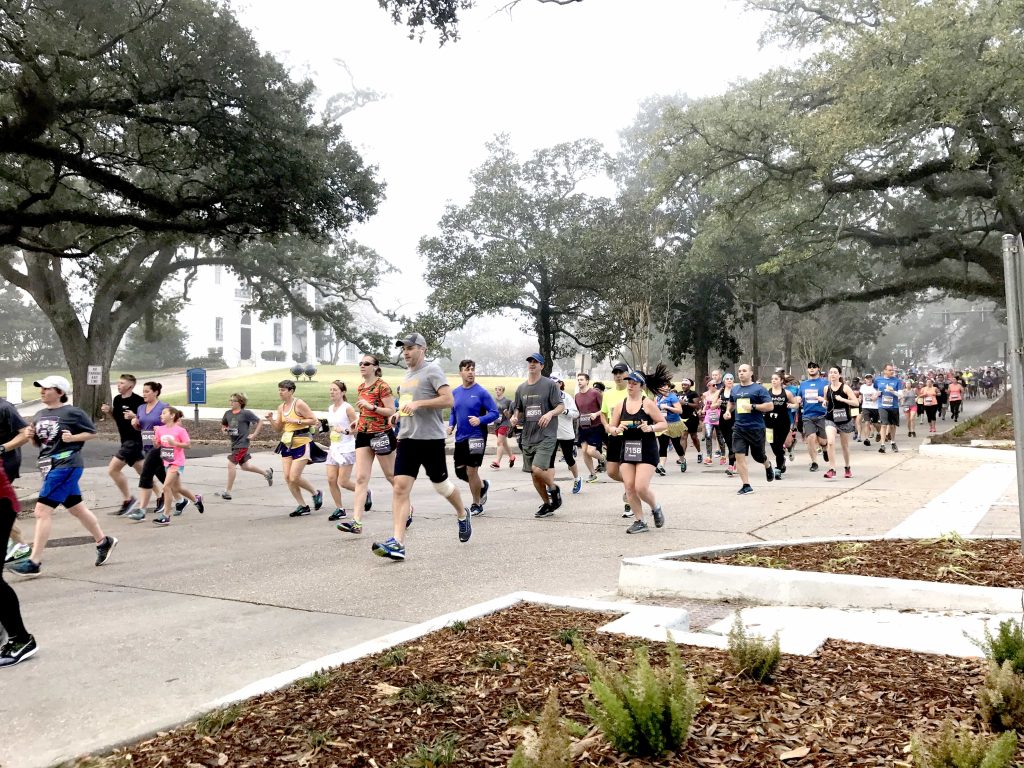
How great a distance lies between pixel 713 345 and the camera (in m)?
40.8

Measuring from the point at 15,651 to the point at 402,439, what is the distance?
12.6 ft

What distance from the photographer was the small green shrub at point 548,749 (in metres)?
2.63

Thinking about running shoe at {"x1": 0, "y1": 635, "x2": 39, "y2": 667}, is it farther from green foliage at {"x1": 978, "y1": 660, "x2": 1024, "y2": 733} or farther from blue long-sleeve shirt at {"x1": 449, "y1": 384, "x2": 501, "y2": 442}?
blue long-sleeve shirt at {"x1": 449, "y1": 384, "x2": 501, "y2": 442}

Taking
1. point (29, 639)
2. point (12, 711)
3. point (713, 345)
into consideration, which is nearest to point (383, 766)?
point (12, 711)

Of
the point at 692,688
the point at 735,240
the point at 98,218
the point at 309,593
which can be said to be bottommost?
the point at 309,593

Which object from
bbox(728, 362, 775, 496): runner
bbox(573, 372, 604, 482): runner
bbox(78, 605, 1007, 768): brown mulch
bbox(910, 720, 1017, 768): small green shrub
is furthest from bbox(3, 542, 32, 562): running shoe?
bbox(728, 362, 775, 496): runner

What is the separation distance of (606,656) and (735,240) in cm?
2969

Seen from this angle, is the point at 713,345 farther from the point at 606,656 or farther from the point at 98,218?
the point at 606,656

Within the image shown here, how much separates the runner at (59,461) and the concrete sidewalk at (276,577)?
36 centimetres

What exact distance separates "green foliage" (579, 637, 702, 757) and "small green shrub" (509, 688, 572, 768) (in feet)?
1.04

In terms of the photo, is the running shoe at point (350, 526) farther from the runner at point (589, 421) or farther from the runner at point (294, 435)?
the runner at point (589, 421)

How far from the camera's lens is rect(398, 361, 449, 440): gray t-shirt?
8164mm

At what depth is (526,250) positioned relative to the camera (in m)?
32.3

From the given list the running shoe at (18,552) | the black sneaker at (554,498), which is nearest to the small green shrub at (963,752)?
the running shoe at (18,552)
